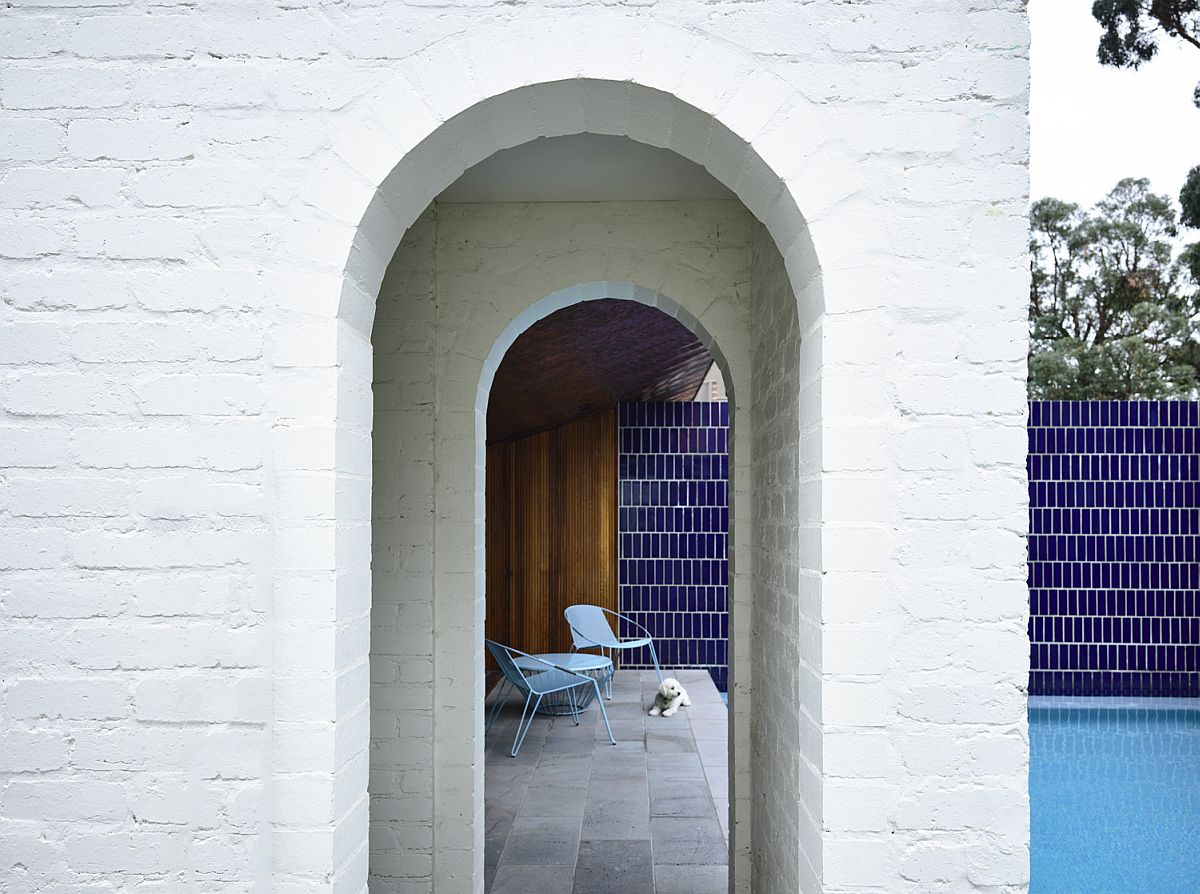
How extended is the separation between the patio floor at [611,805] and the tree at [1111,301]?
26.1ft

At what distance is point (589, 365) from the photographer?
23.9ft

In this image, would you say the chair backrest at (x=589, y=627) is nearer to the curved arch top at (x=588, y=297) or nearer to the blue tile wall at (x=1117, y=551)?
the blue tile wall at (x=1117, y=551)

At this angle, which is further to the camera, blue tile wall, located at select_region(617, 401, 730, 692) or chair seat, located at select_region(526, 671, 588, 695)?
blue tile wall, located at select_region(617, 401, 730, 692)

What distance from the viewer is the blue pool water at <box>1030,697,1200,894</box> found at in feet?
15.5

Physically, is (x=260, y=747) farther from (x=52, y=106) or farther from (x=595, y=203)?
(x=595, y=203)

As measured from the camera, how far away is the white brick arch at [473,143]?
2012 millimetres

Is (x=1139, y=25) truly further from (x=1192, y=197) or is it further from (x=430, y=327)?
(x=430, y=327)

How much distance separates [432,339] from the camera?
375 cm

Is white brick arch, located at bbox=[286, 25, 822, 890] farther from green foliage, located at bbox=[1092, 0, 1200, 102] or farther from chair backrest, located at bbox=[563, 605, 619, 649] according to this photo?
green foliage, located at bbox=[1092, 0, 1200, 102]

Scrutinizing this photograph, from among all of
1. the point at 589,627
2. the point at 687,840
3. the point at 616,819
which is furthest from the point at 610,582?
the point at 687,840

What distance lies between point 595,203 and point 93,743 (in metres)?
2.62

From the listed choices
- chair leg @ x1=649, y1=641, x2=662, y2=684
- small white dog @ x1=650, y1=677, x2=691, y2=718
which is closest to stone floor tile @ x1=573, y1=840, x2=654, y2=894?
small white dog @ x1=650, y1=677, x2=691, y2=718

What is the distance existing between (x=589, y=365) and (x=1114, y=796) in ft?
14.3

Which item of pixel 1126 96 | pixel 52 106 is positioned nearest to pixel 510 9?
pixel 52 106
